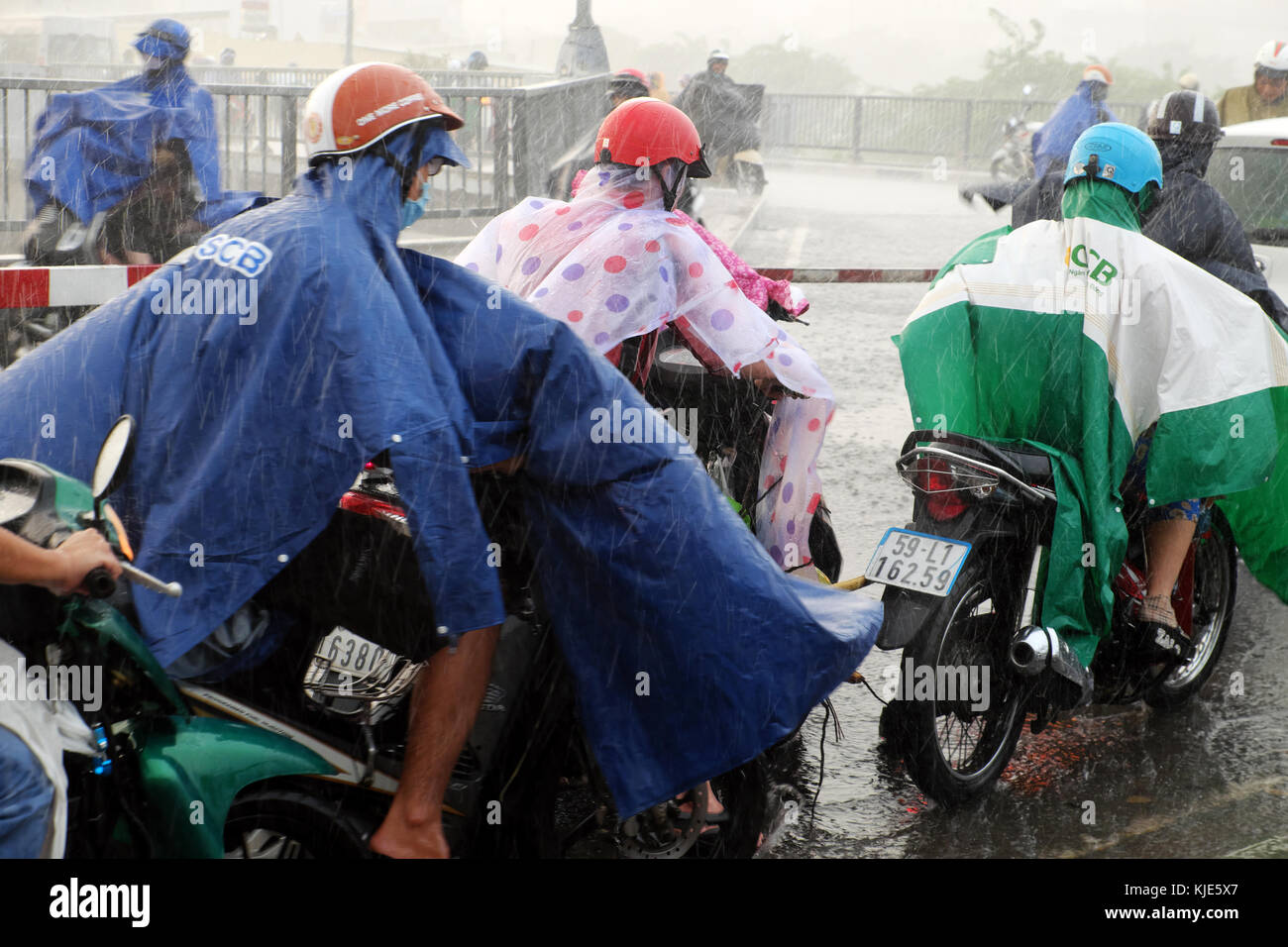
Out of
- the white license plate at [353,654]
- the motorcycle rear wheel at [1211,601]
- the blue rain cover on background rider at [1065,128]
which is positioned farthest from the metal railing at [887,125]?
the white license plate at [353,654]

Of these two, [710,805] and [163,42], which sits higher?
[163,42]

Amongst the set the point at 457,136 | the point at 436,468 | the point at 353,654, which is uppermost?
the point at 457,136

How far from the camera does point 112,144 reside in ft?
23.2

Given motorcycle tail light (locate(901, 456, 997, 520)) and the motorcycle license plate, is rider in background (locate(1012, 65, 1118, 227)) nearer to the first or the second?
motorcycle tail light (locate(901, 456, 997, 520))

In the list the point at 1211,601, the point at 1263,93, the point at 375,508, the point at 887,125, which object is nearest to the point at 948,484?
the point at 1211,601

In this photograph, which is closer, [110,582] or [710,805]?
[110,582]

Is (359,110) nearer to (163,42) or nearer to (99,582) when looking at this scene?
(99,582)

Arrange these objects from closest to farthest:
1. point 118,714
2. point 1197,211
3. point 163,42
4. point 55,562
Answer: point 55,562 < point 118,714 < point 1197,211 < point 163,42

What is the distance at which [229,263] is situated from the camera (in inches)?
107

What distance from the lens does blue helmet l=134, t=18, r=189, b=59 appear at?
24.9ft

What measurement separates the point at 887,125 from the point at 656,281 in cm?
2836
